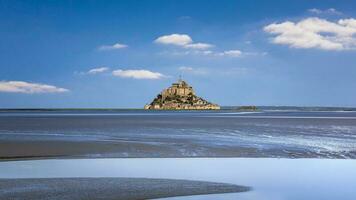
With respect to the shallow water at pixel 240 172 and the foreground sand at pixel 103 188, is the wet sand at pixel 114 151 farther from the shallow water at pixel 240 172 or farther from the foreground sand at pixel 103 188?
the foreground sand at pixel 103 188

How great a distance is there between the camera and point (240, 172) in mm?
18484

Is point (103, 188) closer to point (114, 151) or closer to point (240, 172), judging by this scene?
point (240, 172)

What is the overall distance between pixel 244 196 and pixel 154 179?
380 cm

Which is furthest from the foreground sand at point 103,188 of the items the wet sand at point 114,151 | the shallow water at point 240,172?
the wet sand at point 114,151

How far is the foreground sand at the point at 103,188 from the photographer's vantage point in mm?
12913

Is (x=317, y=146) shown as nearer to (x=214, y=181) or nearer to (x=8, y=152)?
(x=214, y=181)

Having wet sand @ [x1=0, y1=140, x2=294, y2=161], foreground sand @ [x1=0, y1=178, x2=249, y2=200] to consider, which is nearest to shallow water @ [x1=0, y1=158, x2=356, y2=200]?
foreground sand @ [x1=0, y1=178, x2=249, y2=200]

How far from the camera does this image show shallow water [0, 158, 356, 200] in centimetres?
1448

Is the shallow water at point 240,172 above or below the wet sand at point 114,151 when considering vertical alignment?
below

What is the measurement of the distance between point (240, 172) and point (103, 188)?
6314 mm

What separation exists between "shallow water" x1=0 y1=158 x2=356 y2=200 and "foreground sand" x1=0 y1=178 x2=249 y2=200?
845mm

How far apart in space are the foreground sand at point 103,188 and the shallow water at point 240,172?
2.77 ft

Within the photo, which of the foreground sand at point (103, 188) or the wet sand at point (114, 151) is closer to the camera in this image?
the foreground sand at point (103, 188)

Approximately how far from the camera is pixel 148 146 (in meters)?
28.5
